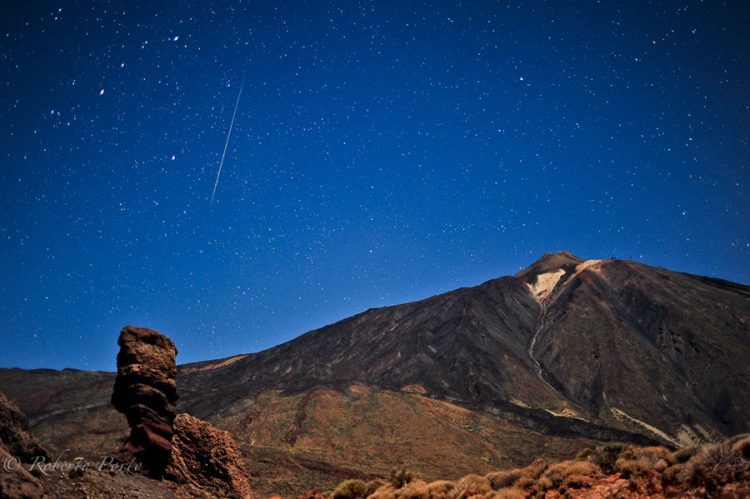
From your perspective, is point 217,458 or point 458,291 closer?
point 217,458

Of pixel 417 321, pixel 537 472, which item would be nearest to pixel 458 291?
pixel 417 321

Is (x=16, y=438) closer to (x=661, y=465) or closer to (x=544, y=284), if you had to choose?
(x=661, y=465)

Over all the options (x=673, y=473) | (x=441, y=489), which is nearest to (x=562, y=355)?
(x=441, y=489)

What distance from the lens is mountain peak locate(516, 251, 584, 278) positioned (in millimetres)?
151875

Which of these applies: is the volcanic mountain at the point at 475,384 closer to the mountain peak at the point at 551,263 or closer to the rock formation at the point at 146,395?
→ the mountain peak at the point at 551,263

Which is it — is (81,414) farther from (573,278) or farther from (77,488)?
(573,278)

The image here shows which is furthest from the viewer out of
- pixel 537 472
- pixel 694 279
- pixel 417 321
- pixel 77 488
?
pixel 694 279

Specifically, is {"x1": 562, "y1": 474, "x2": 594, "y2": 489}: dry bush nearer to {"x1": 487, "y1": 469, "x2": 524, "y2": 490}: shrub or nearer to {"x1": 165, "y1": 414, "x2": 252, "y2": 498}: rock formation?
{"x1": 487, "y1": 469, "x2": 524, "y2": 490}: shrub

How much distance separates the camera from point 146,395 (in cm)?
1413

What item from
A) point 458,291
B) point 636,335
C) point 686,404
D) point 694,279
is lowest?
point 686,404

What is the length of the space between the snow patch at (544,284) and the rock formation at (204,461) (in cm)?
12824

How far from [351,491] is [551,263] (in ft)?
512

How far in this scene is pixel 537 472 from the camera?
41.7 ft

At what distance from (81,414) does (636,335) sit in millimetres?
107503
